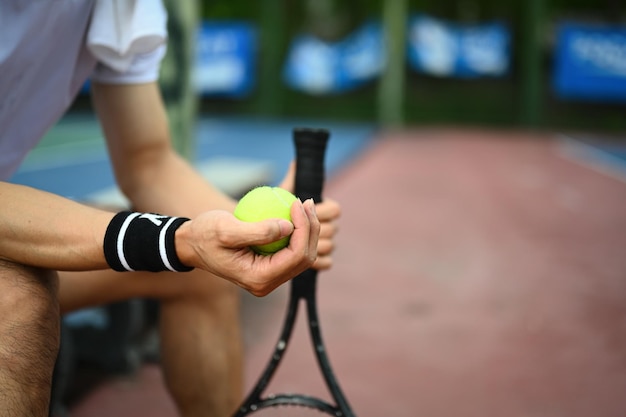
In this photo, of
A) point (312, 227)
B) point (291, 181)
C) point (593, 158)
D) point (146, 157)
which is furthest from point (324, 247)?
point (593, 158)

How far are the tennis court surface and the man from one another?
912 mm

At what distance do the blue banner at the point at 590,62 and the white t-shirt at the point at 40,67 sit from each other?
13.0 meters

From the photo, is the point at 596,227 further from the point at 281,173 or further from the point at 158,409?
the point at 158,409

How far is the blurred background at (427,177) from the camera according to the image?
9.20 ft

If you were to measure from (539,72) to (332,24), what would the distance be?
4.38 meters

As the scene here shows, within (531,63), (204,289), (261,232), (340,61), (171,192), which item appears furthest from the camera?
(340,61)

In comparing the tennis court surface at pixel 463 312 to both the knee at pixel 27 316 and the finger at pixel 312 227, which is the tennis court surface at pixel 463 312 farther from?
the finger at pixel 312 227

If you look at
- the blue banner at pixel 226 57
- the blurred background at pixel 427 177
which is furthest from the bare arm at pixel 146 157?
the blue banner at pixel 226 57

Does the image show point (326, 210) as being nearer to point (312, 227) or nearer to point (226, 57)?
point (312, 227)

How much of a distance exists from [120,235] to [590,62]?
1353 centimetres

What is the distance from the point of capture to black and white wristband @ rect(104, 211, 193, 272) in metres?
1.24

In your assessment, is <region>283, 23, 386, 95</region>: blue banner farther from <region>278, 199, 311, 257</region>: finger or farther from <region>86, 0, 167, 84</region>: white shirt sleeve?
<region>278, 199, 311, 257</region>: finger

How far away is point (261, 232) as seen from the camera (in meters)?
1.12

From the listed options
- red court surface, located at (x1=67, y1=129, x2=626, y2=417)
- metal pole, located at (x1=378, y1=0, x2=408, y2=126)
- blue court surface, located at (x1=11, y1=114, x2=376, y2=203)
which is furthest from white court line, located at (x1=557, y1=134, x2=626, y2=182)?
metal pole, located at (x1=378, y1=0, x2=408, y2=126)
